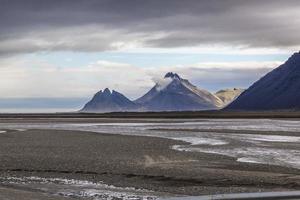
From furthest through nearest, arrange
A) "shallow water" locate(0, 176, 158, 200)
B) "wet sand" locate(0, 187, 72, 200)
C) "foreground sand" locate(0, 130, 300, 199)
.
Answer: "foreground sand" locate(0, 130, 300, 199)
"shallow water" locate(0, 176, 158, 200)
"wet sand" locate(0, 187, 72, 200)

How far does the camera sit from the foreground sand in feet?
64.6

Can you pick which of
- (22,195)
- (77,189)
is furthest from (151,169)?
(22,195)

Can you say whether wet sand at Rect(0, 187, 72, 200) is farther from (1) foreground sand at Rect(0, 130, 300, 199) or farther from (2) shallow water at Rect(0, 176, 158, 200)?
(2) shallow water at Rect(0, 176, 158, 200)

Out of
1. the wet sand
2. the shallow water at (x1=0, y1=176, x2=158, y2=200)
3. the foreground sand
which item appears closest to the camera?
the wet sand

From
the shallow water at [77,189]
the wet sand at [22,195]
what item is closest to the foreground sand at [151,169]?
the wet sand at [22,195]

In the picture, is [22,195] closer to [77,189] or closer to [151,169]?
[77,189]

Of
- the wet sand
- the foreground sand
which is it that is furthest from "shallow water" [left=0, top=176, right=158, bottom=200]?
the foreground sand

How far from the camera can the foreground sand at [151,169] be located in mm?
19688

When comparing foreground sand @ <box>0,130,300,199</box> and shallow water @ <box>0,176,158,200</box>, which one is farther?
foreground sand @ <box>0,130,300,199</box>

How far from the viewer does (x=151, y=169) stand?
→ 24.5m

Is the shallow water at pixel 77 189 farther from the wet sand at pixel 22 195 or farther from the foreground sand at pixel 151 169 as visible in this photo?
the foreground sand at pixel 151 169

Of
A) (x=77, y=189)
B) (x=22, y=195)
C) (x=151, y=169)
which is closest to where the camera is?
(x=22, y=195)

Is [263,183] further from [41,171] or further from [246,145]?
[246,145]

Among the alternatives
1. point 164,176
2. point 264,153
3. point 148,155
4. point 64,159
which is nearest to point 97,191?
point 164,176
